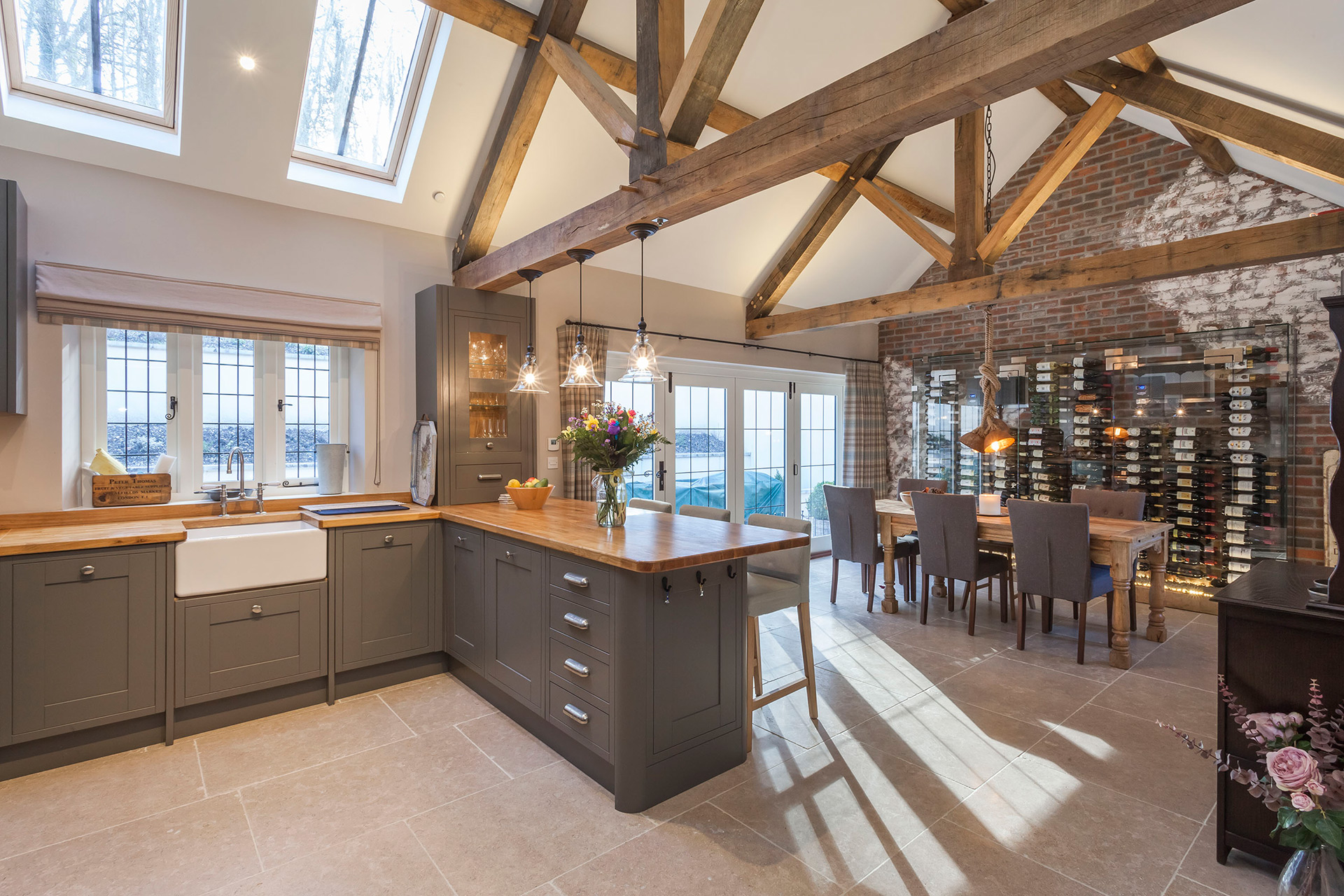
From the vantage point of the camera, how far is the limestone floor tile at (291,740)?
268 centimetres

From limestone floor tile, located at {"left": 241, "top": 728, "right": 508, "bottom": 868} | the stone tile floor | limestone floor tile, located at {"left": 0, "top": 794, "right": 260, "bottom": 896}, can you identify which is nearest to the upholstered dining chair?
the stone tile floor

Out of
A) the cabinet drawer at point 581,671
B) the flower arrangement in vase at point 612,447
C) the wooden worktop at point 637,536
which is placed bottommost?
the cabinet drawer at point 581,671

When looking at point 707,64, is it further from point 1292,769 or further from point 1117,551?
point 1117,551

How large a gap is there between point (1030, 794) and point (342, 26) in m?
4.77

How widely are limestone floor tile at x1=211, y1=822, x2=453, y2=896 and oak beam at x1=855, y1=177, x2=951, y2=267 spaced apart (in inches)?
198

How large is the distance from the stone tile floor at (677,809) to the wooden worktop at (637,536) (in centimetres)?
91

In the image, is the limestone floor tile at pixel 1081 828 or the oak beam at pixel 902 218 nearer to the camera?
the limestone floor tile at pixel 1081 828

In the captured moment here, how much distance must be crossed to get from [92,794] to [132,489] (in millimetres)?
1550

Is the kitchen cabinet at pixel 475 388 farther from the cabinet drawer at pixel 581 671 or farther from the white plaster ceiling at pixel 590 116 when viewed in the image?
the cabinet drawer at pixel 581 671

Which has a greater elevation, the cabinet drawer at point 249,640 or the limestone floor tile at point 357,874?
the cabinet drawer at point 249,640

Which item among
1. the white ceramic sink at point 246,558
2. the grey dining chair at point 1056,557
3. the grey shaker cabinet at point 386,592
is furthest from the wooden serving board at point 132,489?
the grey dining chair at point 1056,557

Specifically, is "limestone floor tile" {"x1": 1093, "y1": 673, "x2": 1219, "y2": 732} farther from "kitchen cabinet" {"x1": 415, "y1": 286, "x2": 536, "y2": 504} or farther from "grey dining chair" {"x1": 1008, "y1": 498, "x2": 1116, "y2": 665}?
"kitchen cabinet" {"x1": 415, "y1": 286, "x2": 536, "y2": 504}

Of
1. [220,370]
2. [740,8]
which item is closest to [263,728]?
[220,370]

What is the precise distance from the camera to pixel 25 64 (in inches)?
118
